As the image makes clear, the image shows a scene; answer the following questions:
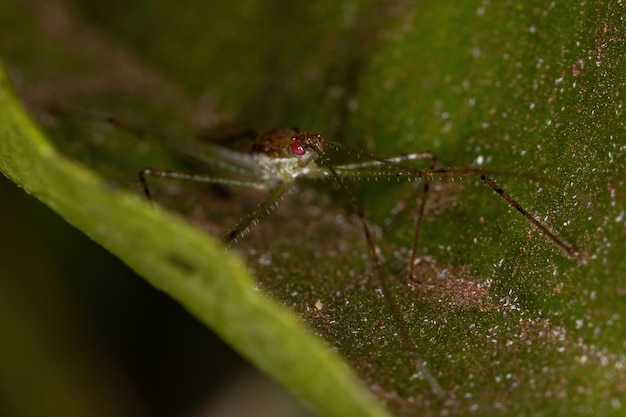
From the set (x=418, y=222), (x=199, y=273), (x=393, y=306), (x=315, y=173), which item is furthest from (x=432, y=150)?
(x=199, y=273)

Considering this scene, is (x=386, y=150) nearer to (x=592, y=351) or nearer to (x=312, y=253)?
(x=312, y=253)

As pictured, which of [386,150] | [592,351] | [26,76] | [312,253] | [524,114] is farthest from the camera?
[26,76]

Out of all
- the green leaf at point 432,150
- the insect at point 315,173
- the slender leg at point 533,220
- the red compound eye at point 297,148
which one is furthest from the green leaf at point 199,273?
the red compound eye at point 297,148

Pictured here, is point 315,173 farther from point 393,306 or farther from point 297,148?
point 393,306

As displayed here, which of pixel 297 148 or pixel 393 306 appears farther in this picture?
pixel 297 148

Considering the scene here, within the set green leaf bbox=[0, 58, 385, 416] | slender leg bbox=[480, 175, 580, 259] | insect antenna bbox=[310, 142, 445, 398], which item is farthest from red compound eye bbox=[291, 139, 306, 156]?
green leaf bbox=[0, 58, 385, 416]

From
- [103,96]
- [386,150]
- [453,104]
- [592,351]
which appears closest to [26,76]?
[103,96]

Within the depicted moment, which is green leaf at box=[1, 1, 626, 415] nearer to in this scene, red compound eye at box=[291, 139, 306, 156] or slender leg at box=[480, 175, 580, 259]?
slender leg at box=[480, 175, 580, 259]
